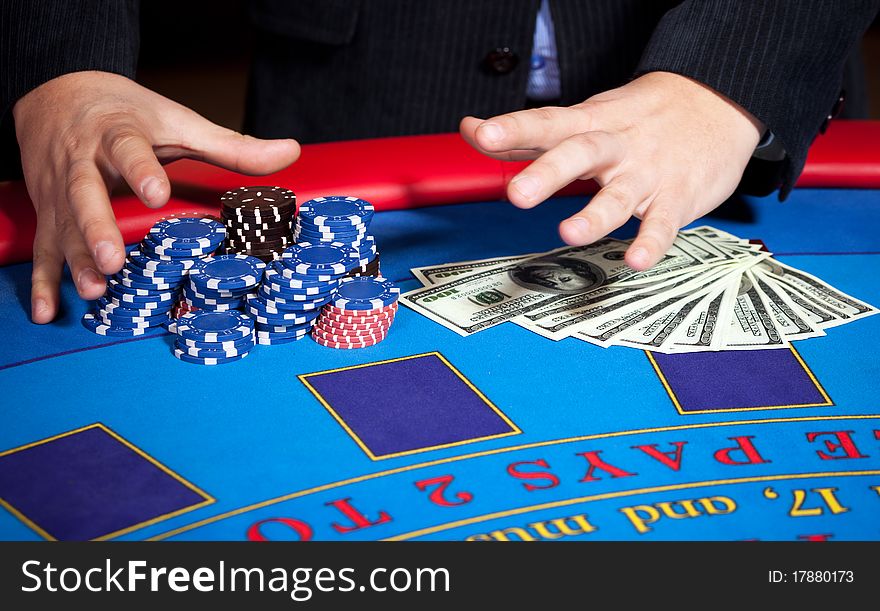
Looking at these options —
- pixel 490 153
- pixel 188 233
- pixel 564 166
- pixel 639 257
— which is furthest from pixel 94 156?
pixel 639 257

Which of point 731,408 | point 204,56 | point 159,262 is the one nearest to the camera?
point 731,408

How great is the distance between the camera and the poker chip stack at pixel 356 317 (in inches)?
53.9

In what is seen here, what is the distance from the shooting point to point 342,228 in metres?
→ 1.53

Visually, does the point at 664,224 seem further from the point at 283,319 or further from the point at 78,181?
the point at 78,181

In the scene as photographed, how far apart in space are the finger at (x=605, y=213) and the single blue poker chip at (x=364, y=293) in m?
0.26

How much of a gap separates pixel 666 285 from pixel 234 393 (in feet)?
2.33

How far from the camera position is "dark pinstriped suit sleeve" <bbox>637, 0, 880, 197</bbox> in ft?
5.42

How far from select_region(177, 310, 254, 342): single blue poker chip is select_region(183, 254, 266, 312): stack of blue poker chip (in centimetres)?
3

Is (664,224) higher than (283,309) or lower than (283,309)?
higher

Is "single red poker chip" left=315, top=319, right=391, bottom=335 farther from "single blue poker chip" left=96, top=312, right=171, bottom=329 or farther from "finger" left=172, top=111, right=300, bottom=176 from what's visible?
"finger" left=172, top=111, right=300, bottom=176

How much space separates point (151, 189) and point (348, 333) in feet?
1.11

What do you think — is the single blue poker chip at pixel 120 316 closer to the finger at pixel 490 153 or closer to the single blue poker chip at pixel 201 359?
the single blue poker chip at pixel 201 359

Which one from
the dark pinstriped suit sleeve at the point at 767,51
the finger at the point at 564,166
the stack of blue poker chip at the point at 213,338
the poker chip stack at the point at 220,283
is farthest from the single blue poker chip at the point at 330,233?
the dark pinstriped suit sleeve at the point at 767,51
